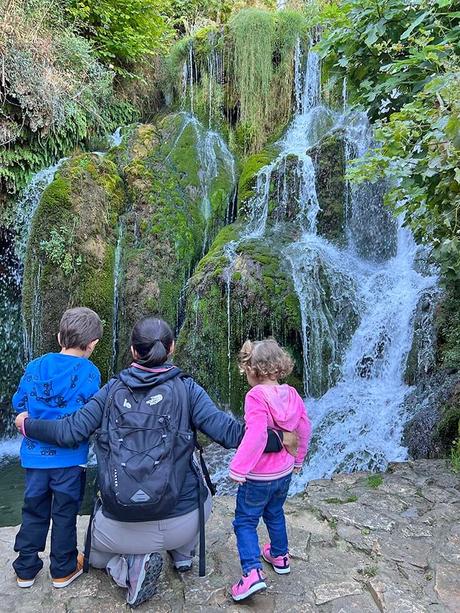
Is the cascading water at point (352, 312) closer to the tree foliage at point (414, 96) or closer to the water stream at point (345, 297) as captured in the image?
the water stream at point (345, 297)

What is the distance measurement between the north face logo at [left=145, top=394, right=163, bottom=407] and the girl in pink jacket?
429 millimetres

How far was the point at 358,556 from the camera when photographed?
9.58 ft

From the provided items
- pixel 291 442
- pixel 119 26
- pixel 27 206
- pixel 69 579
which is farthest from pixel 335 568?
pixel 119 26

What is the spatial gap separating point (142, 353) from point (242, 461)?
0.71m

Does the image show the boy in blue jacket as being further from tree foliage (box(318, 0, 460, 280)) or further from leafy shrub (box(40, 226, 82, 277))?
leafy shrub (box(40, 226, 82, 277))

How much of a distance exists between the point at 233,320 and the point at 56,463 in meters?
4.92

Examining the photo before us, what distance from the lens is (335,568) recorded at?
279 centimetres

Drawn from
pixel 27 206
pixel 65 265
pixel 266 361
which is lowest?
pixel 266 361

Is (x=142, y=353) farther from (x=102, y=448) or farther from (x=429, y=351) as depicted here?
(x=429, y=351)

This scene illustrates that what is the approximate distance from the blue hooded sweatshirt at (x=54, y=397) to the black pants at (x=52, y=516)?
0.06 m

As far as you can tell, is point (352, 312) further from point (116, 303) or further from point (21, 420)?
point (21, 420)

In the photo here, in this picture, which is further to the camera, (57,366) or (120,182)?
(120,182)

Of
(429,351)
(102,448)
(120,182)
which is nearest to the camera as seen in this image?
(102,448)

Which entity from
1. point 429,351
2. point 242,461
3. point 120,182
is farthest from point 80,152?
point 242,461
